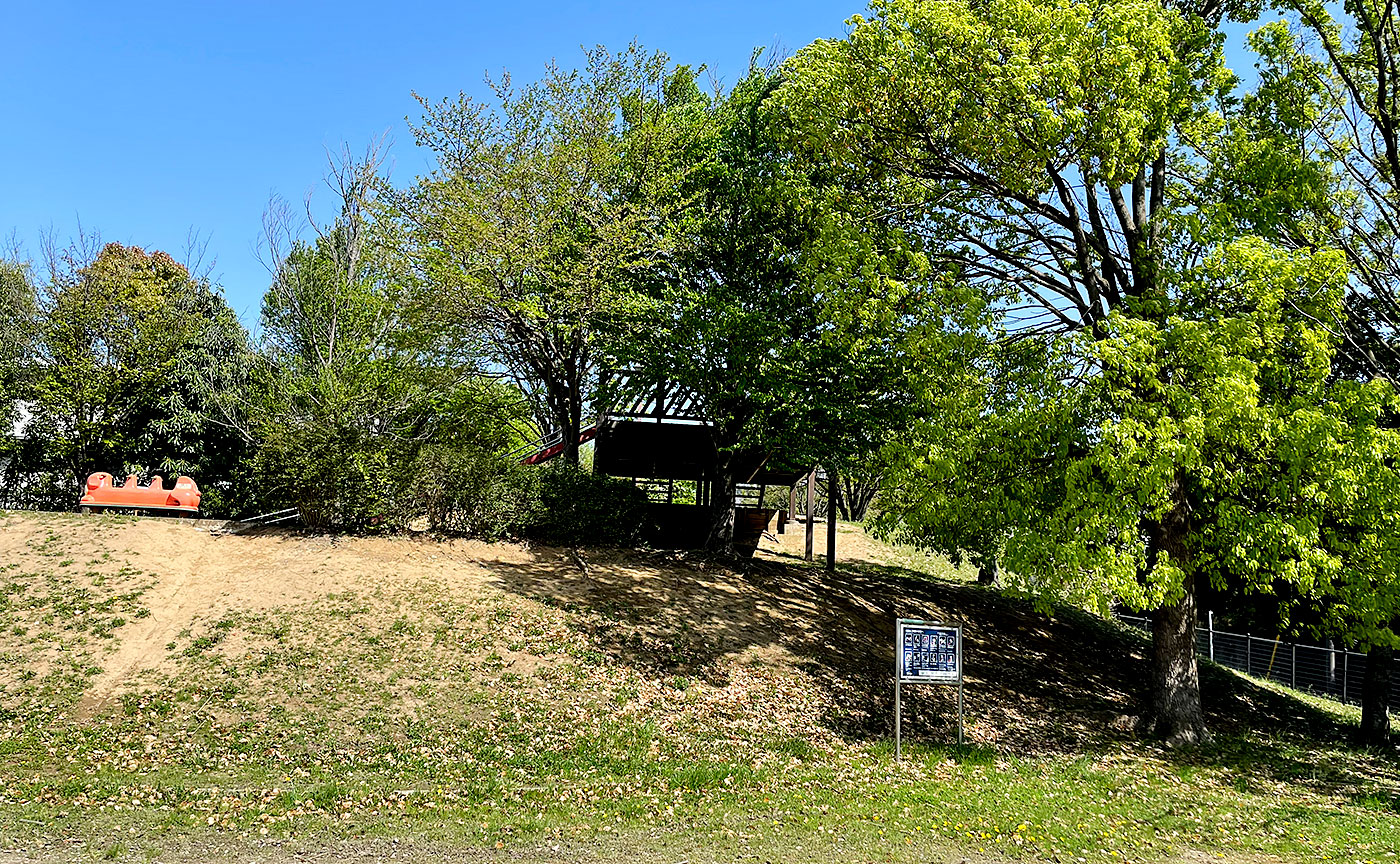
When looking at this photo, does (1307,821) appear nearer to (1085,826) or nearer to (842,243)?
(1085,826)

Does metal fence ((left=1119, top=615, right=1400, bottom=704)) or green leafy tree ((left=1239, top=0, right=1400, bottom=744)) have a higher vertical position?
green leafy tree ((left=1239, top=0, right=1400, bottom=744))

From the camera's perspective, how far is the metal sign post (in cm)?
1035

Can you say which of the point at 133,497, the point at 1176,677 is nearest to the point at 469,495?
the point at 133,497

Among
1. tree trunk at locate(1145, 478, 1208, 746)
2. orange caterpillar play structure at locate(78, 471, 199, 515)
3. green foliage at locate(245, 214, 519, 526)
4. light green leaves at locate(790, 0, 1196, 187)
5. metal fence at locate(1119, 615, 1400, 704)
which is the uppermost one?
light green leaves at locate(790, 0, 1196, 187)

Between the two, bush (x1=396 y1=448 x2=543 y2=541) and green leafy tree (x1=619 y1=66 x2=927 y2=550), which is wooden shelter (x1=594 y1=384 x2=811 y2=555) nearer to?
green leafy tree (x1=619 y1=66 x2=927 y2=550)

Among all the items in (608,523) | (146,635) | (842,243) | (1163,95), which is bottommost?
(146,635)

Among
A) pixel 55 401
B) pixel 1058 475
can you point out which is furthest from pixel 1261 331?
pixel 55 401

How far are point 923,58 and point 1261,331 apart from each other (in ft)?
16.7

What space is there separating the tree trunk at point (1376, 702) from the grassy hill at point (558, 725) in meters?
0.54

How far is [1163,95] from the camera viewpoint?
33.7ft

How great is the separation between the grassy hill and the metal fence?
3.90 metres

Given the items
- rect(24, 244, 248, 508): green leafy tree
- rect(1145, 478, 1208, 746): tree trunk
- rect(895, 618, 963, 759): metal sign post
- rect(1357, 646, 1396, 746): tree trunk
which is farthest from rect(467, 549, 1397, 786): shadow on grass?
rect(24, 244, 248, 508): green leafy tree

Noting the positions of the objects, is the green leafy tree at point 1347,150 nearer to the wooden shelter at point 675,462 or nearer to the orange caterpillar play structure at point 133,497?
the wooden shelter at point 675,462

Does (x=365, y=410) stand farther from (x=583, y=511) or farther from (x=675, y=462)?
(x=675, y=462)
